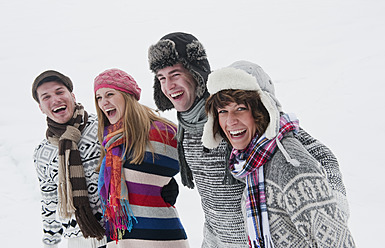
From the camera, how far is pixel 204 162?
5.55 feet

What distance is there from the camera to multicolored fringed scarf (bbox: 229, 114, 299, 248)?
1285mm

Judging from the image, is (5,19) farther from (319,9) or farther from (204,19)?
(319,9)

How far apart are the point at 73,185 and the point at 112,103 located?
503 millimetres

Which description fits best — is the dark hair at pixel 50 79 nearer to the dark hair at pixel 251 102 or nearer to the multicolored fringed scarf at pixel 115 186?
the multicolored fringed scarf at pixel 115 186

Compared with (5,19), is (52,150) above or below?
below

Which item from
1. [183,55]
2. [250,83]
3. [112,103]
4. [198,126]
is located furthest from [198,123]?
[112,103]

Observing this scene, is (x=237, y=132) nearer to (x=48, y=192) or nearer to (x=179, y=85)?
(x=179, y=85)

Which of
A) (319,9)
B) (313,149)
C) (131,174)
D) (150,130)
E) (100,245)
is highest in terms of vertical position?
(319,9)

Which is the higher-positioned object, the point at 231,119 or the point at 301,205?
the point at 231,119

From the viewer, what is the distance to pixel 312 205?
1155mm

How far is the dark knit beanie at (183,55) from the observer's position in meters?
1.68

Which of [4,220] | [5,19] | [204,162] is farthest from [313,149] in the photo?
[5,19]

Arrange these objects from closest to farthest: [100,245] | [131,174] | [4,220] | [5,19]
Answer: [131,174]
[100,245]
[4,220]
[5,19]

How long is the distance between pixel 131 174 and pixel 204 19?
9272mm
